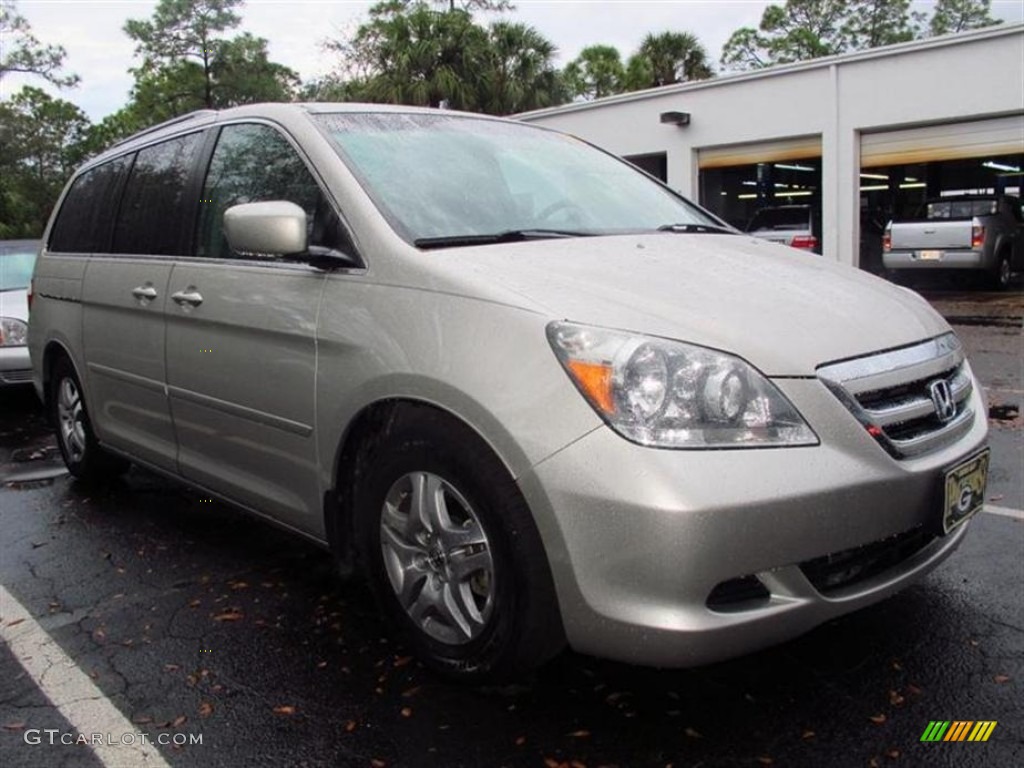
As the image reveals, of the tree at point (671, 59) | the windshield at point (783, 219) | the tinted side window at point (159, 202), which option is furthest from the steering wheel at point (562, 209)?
the tree at point (671, 59)

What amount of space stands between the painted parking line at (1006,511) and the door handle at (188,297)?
11.2 ft

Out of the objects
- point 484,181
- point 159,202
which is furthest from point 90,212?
point 484,181

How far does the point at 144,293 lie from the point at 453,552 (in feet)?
6.61

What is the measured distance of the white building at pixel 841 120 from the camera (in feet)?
47.4

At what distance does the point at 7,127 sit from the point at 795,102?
3972cm

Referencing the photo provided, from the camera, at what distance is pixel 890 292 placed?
9.61 ft

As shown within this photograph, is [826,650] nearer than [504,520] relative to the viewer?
No

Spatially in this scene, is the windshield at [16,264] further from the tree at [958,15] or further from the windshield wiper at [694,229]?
the tree at [958,15]

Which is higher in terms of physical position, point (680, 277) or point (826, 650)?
point (680, 277)

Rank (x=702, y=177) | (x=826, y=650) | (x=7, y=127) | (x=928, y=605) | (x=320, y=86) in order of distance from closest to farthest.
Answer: (x=826, y=650)
(x=928, y=605)
(x=702, y=177)
(x=320, y=86)
(x=7, y=127)

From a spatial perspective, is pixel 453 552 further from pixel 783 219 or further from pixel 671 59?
pixel 671 59

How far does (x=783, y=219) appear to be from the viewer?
17.7 m

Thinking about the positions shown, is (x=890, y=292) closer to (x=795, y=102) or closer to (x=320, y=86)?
(x=795, y=102)

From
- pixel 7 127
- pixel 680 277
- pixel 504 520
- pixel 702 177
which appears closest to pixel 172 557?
pixel 504 520
